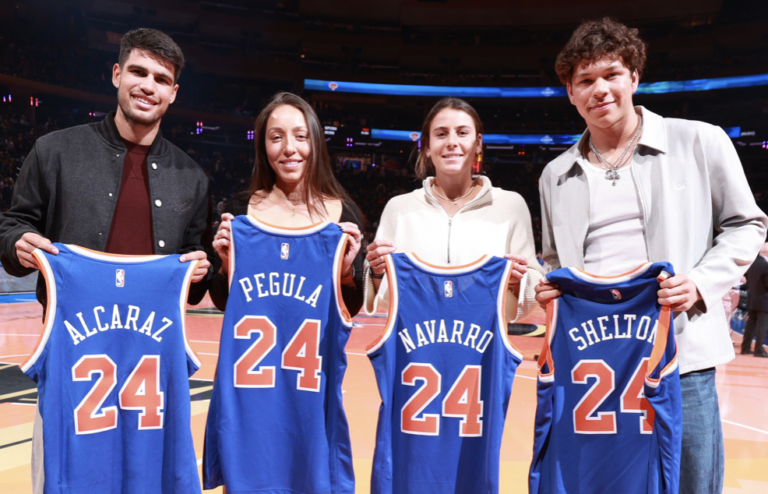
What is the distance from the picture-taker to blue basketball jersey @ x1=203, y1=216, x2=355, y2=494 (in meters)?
2.23

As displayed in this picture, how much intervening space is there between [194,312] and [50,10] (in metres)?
19.3

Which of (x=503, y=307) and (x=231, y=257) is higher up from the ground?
(x=231, y=257)

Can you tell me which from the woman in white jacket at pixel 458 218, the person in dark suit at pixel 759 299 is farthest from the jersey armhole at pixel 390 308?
the person in dark suit at pixel 759 299

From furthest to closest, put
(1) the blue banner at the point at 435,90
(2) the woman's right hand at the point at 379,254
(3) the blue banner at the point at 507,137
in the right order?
(3) the blue banner at the point at 507,137, (1) the blue banner at the point at 435,90, (2) the woman's right hand at the point at 379,254

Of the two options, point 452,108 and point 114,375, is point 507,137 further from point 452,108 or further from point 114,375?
point 114,375

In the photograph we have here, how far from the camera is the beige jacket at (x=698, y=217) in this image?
2104 mm

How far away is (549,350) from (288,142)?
4.85 ft

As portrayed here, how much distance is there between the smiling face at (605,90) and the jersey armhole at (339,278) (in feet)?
3.81

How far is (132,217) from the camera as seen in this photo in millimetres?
2539

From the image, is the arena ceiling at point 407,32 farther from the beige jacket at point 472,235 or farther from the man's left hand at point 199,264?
the man's left hand at point 199,264

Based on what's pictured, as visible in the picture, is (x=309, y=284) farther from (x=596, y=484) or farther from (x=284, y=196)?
(x=596, y=484)

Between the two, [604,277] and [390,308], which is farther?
[390,308]

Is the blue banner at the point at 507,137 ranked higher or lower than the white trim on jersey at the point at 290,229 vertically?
higher

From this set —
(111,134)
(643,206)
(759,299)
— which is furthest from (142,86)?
(759,299)
